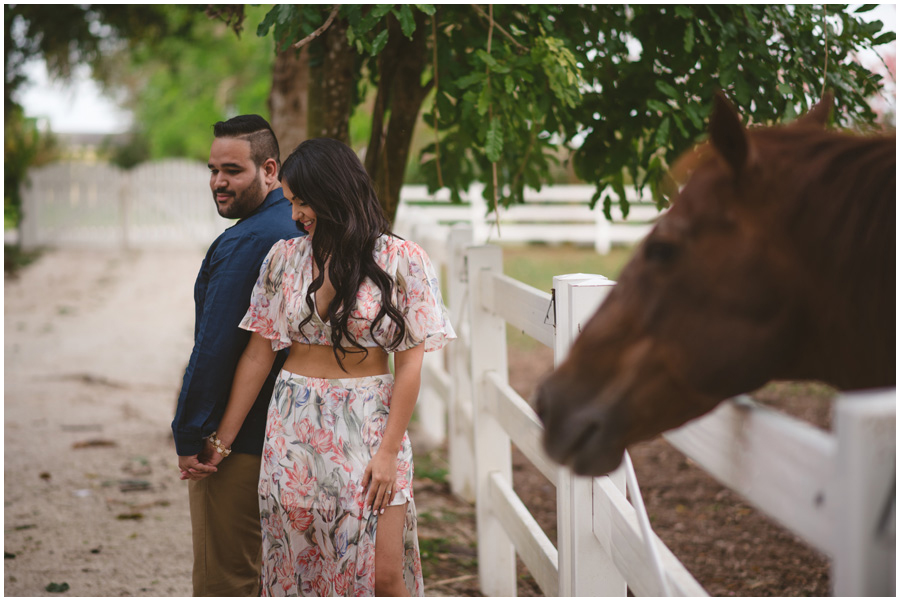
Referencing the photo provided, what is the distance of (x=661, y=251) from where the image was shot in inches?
Result: 49.9

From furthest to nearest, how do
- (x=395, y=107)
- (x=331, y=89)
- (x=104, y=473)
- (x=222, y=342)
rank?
1. (x=104, y=473)
2. (x=395, y=107)
3. (x=331, y=89)
4. (x=222, y=342)

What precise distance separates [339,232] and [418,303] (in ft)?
1.00

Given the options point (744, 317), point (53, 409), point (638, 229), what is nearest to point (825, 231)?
point (744, 317)

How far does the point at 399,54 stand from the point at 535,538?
7.25 ft

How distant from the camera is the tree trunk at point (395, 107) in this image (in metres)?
3.50

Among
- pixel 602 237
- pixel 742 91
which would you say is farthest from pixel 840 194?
pixel 602 237

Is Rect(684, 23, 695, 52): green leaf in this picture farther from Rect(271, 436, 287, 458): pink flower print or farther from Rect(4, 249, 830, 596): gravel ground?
Rect(4, 249, 830, 596): gravel ground

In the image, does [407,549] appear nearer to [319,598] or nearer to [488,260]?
[319,598]

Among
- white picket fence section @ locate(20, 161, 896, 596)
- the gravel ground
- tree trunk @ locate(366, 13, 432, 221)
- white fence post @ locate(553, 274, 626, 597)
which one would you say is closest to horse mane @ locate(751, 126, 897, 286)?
white picket fence section @ locate(20, 161, 896, 596)

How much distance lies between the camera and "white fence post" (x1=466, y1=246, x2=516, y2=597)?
141 inches

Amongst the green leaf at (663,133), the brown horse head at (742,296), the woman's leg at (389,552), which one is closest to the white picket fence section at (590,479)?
the brown horse head at (742,296)

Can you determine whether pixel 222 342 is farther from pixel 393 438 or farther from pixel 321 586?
→ pixel 321 586

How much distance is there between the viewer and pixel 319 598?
211 cm

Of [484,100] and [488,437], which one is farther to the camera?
[488,437]
